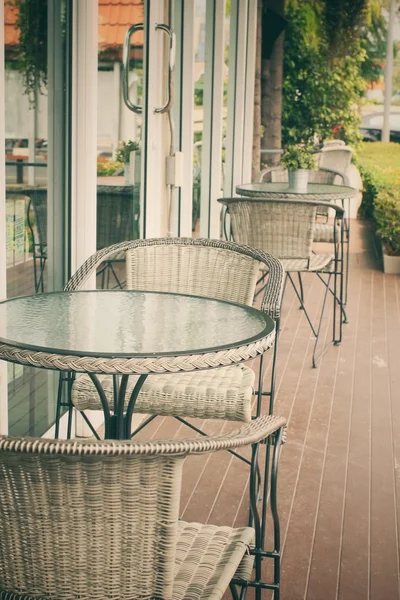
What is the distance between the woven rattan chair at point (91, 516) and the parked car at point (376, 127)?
2159cm

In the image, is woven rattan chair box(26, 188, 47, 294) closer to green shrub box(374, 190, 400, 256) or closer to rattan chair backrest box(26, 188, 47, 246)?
rattan chair backrest box(26, 188, 47, 246)

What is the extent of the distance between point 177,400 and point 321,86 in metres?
11.7

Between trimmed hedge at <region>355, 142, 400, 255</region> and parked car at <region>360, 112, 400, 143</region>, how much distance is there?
2.43 metres

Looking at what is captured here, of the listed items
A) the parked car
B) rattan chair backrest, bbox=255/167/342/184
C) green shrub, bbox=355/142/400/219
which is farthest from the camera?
the parked car

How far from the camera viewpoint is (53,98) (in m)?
3.27

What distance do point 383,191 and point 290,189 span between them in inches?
123

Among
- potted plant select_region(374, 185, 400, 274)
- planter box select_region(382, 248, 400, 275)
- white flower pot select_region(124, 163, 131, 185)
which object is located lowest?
planter box select_region(382, 248, 400, 275)

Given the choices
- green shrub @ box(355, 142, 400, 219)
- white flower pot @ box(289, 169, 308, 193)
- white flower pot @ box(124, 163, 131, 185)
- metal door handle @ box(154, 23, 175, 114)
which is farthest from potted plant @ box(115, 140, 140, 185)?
green shrub @ box(355, 142, 400, 219)

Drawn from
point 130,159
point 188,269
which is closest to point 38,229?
point 188,269

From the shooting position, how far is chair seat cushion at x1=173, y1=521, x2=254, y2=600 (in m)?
1.68

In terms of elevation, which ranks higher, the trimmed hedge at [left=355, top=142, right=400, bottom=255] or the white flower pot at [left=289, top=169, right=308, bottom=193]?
the white flower pot at [left=289, top=169, right=308, bottom=193]

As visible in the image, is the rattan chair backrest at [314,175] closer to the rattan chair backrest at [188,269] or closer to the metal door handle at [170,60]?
the metal door handle at [170,60]

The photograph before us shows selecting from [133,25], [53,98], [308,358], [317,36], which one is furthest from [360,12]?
[53,98]

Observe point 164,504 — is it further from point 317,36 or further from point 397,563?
point 317,36
